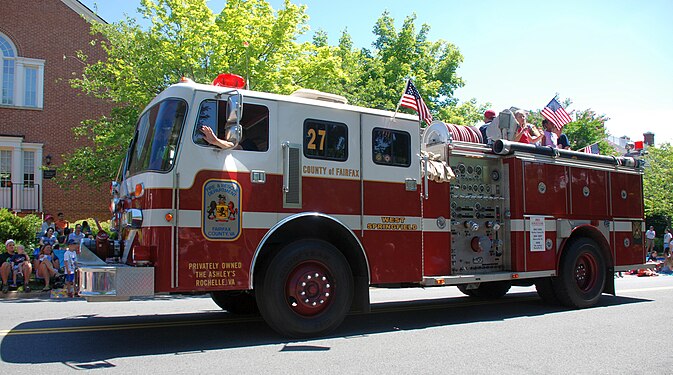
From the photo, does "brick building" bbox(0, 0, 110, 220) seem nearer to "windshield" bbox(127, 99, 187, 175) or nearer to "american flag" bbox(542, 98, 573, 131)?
"windshield" bbox(127, 99, 187, 175)

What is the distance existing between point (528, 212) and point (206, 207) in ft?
17.5

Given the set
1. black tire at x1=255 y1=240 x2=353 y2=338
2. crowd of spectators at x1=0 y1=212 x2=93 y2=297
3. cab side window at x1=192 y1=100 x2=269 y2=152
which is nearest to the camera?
cab side window at x1=192 y1=100 x2=269 y2=152

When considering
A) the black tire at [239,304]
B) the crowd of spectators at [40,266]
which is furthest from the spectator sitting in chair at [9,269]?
the black tire at [239,304]

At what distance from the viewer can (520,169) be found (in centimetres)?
913

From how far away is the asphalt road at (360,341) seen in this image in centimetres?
558

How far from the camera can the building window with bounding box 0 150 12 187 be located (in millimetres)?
20297

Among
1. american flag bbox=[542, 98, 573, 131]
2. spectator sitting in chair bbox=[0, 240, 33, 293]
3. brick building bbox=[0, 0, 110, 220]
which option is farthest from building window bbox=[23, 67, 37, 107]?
american flag bbox=[542, 98, 573, 131]

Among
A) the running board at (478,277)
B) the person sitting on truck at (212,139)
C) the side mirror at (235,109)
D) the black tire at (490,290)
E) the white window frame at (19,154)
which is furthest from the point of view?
the white window frame at (19,154)

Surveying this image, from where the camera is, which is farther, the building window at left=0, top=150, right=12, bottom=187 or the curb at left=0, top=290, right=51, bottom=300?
the building window at left=0, top=150, right=12, bottom=187

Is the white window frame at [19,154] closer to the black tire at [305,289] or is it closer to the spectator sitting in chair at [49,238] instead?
the spectator sitting in chair at [49,238]

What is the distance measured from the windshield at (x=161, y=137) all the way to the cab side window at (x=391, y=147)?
8.52 feet

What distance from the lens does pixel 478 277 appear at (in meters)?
8.31

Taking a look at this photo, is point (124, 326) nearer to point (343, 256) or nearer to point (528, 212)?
point (343, 256)

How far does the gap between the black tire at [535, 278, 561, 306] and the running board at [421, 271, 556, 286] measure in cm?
51
